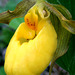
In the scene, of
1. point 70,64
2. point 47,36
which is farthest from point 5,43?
point 47,36

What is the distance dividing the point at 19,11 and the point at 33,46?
1.29 ft

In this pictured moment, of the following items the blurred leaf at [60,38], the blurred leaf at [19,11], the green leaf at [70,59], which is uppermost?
the blurred leaf at [19,11]

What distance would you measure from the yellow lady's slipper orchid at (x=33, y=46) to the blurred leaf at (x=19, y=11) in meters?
0.06

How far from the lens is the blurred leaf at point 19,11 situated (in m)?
1.47

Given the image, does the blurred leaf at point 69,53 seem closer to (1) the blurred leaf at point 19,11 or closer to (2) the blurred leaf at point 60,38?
(2) the blurred leaf at point 60,38

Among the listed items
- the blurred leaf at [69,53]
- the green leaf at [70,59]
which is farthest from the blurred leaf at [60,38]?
the green leaf at [70,59]

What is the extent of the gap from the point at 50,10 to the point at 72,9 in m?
0.21

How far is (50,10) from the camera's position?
1365mm

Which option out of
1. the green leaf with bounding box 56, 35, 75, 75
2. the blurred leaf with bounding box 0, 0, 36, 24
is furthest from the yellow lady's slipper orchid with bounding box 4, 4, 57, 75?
the green leaf with bounding box 56, 35, 75, 75

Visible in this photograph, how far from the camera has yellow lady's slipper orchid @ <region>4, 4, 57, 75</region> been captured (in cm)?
121

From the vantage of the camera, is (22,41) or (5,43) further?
(5,43)

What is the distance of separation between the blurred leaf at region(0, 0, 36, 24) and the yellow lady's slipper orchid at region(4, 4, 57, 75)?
6 centimetres

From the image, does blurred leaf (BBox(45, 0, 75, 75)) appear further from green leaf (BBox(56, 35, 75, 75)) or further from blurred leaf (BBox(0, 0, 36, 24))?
blurred leaf (BBox(0, 0, 36, 24))

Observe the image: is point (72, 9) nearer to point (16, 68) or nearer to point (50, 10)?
point (50, 10)
